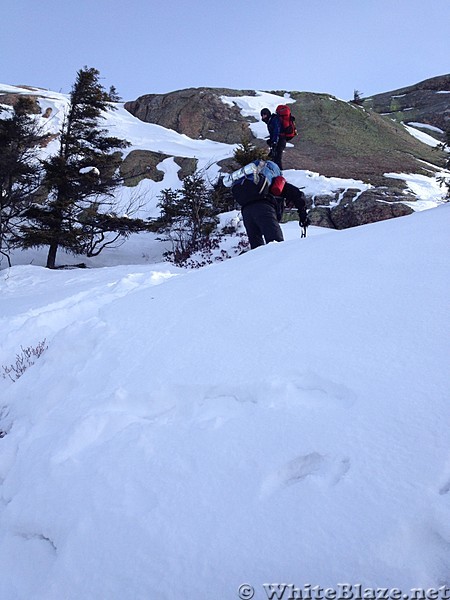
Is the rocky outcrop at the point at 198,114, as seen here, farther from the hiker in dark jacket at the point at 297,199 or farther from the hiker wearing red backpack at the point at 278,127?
the hiker in dark jacket at the point at 297,199

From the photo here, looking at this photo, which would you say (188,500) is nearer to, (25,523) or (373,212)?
(25,523)

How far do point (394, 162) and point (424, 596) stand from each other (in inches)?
911

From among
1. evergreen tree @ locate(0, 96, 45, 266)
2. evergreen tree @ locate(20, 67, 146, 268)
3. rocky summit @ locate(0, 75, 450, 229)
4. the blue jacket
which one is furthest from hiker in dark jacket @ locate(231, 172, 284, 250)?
evergreen tree @ locate(0, 96, 45, 266)

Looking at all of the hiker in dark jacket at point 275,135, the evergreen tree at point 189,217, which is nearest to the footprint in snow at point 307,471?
the hiker in dark jacket at point 275,135

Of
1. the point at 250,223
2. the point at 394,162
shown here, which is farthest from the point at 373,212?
the point at 394,162

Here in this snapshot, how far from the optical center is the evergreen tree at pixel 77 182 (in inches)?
448

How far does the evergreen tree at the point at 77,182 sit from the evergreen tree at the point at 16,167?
0.49 meters

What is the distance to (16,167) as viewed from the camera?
10.9 metres

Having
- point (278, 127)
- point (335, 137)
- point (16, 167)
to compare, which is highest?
point (335, 137)

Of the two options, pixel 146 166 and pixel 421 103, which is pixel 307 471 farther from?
pixel 421 103

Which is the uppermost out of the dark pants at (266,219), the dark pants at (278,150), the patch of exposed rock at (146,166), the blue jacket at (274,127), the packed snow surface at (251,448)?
the patch of exposed rock at (146,166)

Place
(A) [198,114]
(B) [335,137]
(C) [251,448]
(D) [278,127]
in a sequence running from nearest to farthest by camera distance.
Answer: (C) [251,448] < (D) [278,127] < (B) [335,137] < (A) [198,114]

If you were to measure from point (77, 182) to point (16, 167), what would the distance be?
1.82m

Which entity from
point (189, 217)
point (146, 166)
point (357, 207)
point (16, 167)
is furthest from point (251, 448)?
point (146, 166)
